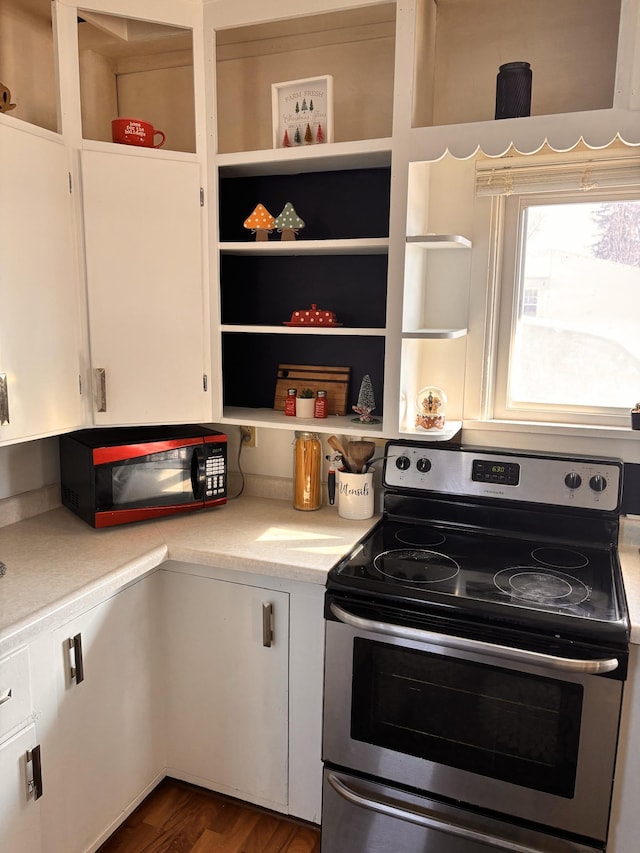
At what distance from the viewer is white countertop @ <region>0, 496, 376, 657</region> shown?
1543mm

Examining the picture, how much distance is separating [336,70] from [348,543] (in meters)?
1.50

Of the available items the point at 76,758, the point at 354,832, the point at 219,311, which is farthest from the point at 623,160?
the point at 76,758

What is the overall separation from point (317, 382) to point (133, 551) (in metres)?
0.85

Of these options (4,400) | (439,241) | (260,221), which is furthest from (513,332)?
(4,400)

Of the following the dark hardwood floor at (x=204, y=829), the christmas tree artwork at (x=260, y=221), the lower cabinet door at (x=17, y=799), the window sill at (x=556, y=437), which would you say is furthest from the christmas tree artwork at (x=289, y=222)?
the dark hardwood floor at (x=204, y=829)

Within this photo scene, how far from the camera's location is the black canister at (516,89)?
1.70 meters

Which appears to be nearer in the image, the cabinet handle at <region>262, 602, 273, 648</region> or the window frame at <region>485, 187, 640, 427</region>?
the cabinet handle at <region>262, 602, 273, 648</region>

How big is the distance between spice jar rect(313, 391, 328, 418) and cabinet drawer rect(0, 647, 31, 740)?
1103mm

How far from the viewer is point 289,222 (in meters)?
2.03

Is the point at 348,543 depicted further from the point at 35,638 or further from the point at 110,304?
the point at 110,304

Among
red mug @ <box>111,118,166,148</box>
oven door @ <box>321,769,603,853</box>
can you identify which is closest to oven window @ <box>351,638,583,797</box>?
oven door @ <box>321,769,603,853</box>

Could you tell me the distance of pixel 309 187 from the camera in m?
2.18

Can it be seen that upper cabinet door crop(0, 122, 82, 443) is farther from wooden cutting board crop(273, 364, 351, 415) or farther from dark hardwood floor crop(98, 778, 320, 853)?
dark hardwood floor crop(98, 778, 320, 853)

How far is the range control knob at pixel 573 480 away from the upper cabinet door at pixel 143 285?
118 cm
